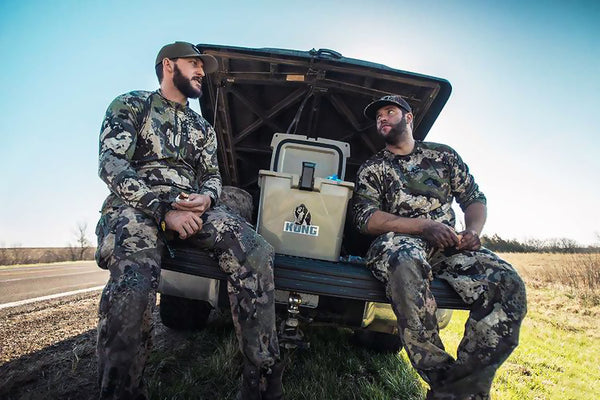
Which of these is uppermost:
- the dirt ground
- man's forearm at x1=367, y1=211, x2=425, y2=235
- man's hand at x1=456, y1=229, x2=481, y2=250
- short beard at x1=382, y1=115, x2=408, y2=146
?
short beard at x1=382, y1=115, x2=408, y2=146

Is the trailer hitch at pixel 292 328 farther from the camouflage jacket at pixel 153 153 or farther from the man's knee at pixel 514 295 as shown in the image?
the man's knee at pixel 514 295

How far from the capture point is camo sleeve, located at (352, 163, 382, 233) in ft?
7.99

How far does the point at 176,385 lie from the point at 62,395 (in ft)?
2.00

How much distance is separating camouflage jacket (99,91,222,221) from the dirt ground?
3.66 ft

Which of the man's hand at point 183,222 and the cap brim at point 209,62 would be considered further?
the cap brim at point 209,62

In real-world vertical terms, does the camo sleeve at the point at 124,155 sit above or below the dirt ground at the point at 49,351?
above

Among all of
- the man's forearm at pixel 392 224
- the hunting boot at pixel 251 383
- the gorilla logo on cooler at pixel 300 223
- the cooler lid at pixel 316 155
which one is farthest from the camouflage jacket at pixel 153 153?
→ the man's forearm at pixel 392 224

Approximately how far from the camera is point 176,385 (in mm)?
2088

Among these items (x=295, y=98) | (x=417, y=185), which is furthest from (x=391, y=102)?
(x=295, y=98)

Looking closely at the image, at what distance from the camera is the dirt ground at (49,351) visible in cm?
203

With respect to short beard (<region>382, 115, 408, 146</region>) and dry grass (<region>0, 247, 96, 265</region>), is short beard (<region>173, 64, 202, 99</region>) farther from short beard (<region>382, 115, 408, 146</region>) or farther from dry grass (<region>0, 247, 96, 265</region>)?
dry grass (<region>0, 247, 96, 265</region>)

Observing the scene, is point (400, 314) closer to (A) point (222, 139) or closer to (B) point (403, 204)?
(B) point (403, 204)

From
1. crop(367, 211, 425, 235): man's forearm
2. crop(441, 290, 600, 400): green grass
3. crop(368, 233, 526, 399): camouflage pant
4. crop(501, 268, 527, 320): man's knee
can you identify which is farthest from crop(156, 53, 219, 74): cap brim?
crop(441, 290, 600, 400): green grass

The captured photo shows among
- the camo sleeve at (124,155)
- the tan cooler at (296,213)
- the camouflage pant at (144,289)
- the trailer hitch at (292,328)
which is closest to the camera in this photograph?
the camouflage pant at (144,289)
